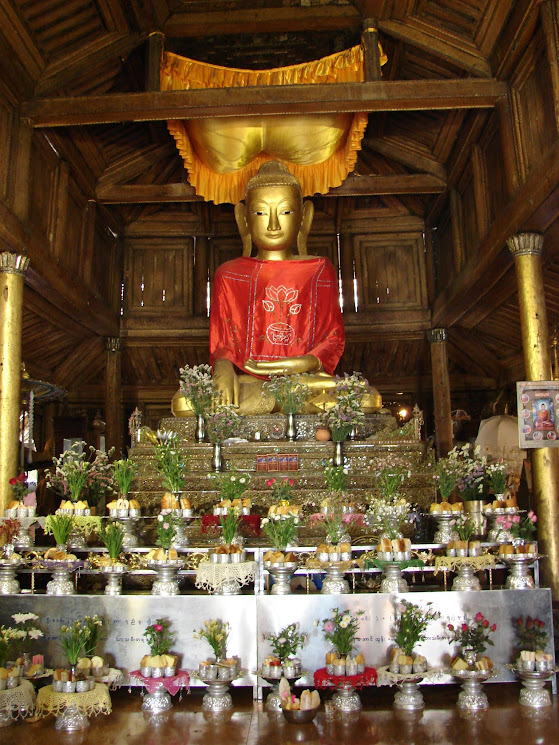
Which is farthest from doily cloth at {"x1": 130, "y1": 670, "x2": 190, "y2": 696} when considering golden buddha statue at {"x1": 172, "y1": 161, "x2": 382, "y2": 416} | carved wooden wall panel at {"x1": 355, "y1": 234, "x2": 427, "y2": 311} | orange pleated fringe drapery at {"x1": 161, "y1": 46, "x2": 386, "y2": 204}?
carved wooden wall panel at {"x1": 355, "y1": 234, "x2": 427, "y2": 311}

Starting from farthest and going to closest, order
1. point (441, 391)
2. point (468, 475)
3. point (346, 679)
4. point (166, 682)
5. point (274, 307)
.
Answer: point (441, 391) < point (274, 307) < point (468, 475) < point (166, 682) < point (346, 679)

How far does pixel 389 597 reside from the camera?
14.2 feet

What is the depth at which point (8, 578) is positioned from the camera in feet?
15.1

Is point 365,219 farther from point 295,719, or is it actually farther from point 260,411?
point 295,719

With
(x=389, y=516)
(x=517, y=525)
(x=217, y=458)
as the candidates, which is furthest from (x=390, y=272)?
(x=389, y=516)

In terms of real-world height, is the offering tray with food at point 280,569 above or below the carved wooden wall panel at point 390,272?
below

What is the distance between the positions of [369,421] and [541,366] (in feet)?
5.65

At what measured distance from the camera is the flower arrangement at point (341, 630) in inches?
159

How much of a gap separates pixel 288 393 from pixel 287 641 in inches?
105

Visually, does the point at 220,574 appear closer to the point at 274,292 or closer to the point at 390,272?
the point at 274,292

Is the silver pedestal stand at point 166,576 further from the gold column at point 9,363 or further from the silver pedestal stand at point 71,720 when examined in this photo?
the gold column at point 9,363

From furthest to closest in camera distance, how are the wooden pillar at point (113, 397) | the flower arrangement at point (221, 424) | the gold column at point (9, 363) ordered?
the wooden pillar at point (113, 397) → the flower arrangement at point (221, 424) → the gold column at point (9, 363)

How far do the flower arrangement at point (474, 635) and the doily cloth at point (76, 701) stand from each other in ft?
6.31

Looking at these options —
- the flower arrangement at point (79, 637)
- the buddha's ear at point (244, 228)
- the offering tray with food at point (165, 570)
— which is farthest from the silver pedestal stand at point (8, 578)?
the buddha's ear at point (244, 228)
